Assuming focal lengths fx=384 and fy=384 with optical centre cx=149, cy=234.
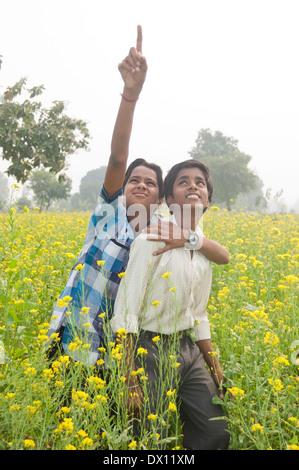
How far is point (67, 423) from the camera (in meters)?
1.53

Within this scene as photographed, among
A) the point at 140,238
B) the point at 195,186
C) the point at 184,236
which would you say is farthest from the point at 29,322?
the point at 195,186

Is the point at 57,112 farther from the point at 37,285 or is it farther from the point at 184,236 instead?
the point at 184,236

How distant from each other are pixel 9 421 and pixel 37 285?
5.05ft

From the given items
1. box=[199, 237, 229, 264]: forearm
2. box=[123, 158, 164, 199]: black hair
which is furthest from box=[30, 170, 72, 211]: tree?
box=[199, 237, 229, 264]: forearm

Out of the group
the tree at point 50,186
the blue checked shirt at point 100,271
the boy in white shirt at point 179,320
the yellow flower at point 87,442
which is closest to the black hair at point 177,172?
the boy in white shirt at point 179,320

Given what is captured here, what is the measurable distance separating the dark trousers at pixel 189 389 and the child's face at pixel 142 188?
798 mm

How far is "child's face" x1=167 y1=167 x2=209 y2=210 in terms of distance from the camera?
86.6 inches

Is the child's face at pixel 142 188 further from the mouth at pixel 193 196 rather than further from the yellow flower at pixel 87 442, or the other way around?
the yellow flower at pixel 87 442

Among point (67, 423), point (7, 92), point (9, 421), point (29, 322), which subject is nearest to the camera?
point (67, 423)

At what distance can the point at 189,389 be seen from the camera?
2.15m

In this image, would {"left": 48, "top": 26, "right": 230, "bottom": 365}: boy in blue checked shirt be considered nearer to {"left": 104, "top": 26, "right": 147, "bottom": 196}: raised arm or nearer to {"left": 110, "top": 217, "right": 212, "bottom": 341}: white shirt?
{"left": 104, "top": 26, "right": 147, "bottom": 196}: raised arm

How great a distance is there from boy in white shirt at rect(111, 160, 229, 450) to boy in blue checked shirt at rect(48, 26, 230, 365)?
18cm

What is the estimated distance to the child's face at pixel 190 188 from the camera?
220 centimetres

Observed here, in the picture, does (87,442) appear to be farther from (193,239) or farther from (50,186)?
(50,186)
